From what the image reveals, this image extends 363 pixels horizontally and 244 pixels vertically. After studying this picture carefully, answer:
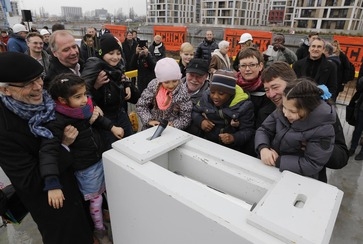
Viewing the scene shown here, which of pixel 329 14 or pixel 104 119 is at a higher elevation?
pixel 329 14

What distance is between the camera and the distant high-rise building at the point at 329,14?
43.3 meters

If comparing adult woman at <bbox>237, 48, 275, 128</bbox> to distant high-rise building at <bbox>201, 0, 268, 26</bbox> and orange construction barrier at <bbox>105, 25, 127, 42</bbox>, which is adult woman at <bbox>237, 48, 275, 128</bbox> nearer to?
orange construction barrier at <bbox>105, 25, 127, 42</bbox>

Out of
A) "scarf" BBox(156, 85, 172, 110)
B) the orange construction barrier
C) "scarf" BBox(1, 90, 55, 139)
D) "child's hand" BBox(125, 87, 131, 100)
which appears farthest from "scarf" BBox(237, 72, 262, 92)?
the orange construction barrier

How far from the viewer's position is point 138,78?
4.56 m

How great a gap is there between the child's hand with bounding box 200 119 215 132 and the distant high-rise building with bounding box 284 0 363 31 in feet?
177

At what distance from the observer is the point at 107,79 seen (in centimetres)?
211

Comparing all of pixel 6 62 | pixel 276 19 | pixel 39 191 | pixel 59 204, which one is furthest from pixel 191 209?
pixel 276 19

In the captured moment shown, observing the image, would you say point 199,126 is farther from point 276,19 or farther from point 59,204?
point 276,19

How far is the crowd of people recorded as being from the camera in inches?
50.8

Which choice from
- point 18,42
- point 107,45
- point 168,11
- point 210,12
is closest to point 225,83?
point 107,45

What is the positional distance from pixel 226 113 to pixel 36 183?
4.35 ft

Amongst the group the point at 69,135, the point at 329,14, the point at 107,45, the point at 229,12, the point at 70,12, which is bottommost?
the point at 69,135

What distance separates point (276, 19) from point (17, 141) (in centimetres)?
8219

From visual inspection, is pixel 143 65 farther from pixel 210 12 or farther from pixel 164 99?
pixel 210 12
